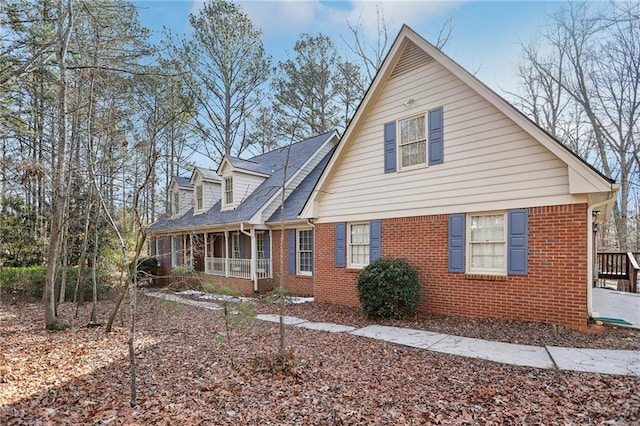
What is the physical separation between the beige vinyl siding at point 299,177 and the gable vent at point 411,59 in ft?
23.0

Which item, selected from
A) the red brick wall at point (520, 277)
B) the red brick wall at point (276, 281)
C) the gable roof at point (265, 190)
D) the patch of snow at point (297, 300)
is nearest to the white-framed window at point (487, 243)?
the red brick wall at point (520, 277)

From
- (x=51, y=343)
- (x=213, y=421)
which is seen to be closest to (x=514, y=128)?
(x=213, y=421)

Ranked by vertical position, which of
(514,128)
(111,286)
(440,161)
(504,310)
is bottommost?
(111,286)

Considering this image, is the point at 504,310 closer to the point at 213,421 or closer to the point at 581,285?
the point at 581,285

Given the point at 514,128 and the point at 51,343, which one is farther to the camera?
the point at 514,128

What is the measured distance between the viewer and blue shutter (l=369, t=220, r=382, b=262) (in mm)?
9078

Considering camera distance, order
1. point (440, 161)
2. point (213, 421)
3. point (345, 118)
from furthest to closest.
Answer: point (345, 118) → point (440, 161) → point (213, 421)

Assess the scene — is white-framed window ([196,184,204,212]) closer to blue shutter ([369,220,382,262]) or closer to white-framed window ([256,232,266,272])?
white-framed window ([256,232,266,272])

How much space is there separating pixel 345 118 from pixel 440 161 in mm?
14503

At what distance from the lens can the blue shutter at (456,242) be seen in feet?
24.8

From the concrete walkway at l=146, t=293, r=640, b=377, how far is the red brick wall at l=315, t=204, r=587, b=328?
119cm

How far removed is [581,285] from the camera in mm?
6113

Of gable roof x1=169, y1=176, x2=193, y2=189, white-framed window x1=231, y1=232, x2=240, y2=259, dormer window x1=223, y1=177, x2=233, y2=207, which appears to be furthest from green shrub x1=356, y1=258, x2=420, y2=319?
gable roof x1=169, y1=176, x2=193, y2=189

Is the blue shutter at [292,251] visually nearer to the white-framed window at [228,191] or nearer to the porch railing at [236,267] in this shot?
the porch railing at [236,267]
